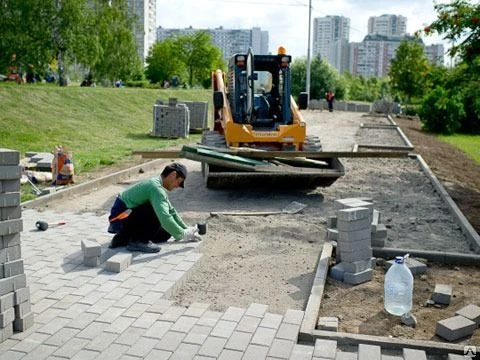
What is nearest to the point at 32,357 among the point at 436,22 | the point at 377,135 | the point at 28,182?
the point at 28,182

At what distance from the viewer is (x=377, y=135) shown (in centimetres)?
2408

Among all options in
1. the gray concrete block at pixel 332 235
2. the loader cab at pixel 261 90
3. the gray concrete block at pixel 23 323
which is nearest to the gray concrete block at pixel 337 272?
the gray concrete block at pixel 332 235

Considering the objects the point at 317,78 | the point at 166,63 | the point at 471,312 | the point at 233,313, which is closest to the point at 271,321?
the point at 233,313

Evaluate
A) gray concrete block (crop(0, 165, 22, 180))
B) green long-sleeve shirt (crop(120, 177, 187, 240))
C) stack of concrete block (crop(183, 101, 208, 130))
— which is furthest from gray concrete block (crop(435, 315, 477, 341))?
stack of concrete block (crop(183, 101, 208, 130))

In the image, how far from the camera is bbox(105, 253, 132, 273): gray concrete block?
5.58 m

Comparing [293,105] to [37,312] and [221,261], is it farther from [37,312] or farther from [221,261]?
[37,312]

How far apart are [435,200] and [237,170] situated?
3833 millimetres

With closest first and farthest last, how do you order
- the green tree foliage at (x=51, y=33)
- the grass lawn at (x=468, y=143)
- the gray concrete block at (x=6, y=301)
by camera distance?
1. the gray concrete block at (x=6, y=301)
2. the grass lawn at (x=468, y=143)
3. the green tree foliage at (x=51, y=33)

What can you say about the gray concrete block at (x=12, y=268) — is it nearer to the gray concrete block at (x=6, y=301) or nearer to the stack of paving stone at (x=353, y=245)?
the gray concrete block at (x=6, y=301)

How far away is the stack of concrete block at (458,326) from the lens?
4.34 m

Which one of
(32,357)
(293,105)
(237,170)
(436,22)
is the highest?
(436,22)

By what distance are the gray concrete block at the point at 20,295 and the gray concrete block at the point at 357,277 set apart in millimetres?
3143

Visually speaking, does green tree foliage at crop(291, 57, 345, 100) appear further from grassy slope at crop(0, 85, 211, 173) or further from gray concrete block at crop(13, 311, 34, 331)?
gray concrete block at crop(13, 311, 34, 331)

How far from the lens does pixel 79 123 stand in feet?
67.4
